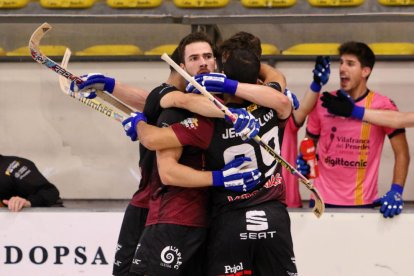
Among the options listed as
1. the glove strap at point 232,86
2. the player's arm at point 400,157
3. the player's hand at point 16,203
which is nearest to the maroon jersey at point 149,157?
the glove strap at point 232,86

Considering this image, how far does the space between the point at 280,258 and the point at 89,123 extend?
9.68ft

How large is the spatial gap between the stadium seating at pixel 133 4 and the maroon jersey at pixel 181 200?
2153 millimetres

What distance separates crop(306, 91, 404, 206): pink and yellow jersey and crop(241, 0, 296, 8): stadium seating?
2.90ft

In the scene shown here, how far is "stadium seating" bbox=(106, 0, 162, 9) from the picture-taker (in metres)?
6.60

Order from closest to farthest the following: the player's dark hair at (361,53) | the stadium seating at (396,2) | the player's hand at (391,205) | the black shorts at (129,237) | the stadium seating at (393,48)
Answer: the black shorts at (129,237) < the player's hand at (391,205) < the player's dark hair at (361,53) < the stadium seating at (396,2) < the stadium seating at (393,48)

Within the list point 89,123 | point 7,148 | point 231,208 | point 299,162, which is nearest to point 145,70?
point 89,123

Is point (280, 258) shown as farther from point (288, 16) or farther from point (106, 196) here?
point (106, 196)

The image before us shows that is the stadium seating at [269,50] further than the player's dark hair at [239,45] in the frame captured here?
Yes

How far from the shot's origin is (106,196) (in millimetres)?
7141

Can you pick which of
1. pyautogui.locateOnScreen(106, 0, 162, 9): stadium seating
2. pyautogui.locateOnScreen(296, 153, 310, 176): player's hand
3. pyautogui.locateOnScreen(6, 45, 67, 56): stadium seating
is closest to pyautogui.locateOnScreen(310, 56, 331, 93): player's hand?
pyautogui.locateOnScreen(296, 153, 310, 176): player's hand

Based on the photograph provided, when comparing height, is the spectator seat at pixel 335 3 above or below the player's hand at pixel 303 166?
above

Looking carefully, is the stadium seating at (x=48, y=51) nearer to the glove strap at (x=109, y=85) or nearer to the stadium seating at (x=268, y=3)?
the stadium seating at (x=268, y=3)

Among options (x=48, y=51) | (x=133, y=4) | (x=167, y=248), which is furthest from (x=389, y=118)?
(x=48, y=51)

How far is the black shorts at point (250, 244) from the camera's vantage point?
4.51 meters
